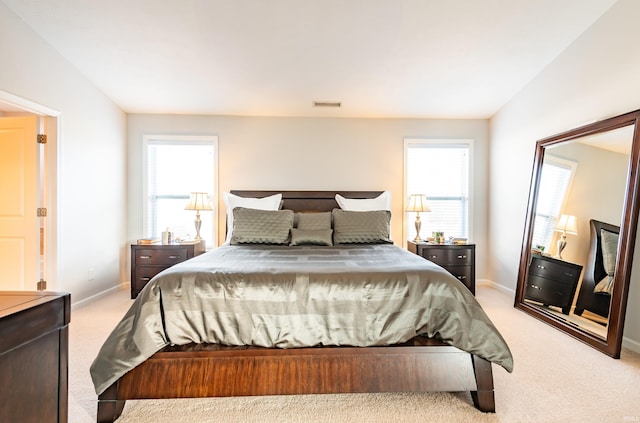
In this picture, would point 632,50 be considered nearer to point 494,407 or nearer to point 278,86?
point 494,407

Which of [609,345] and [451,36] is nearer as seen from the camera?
[609,345]

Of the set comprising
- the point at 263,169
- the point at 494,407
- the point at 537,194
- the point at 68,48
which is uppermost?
the point at 68,48

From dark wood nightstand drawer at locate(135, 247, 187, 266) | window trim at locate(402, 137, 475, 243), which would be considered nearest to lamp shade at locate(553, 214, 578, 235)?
window trim at locate(402, 137, 475, 243)

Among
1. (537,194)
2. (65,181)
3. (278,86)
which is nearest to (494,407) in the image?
(537,194)

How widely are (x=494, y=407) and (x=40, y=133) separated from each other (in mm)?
4472

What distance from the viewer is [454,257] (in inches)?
155

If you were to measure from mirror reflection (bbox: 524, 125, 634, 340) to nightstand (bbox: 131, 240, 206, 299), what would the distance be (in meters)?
3.94

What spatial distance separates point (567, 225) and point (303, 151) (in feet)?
10.2

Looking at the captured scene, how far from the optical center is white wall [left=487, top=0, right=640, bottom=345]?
2588 mm

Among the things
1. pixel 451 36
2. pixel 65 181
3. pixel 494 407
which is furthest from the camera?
pixel 65 181

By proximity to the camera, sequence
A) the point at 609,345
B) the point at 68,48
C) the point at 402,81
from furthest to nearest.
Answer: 1. the point at 402,81
2. the point at 68,48
3. the point at 609,345

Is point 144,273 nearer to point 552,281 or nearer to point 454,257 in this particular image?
point 454,257

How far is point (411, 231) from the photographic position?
4535 millimetres

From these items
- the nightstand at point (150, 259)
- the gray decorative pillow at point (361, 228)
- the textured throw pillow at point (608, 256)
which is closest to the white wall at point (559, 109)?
the textured throw pillow at point (608, 256)
